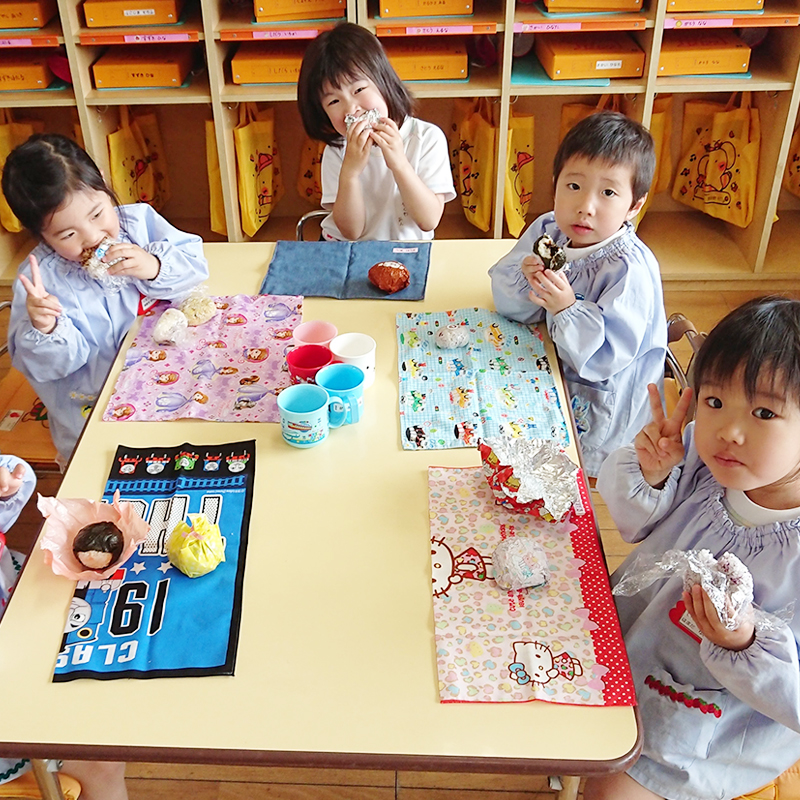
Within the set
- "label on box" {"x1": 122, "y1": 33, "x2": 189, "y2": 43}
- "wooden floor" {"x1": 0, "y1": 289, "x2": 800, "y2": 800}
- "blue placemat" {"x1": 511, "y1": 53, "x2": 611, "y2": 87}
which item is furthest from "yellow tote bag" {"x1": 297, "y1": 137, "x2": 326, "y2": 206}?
"wooden floor" {"x1": 0, "y1": 289, "x2": 800, "y2": 800}

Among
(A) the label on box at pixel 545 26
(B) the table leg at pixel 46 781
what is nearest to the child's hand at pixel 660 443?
(B) the table leg at pixel 46 781

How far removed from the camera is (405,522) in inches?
48.0

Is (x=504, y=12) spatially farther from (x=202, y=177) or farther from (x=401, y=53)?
(x=202, y=177)

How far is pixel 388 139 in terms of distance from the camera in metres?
1.96

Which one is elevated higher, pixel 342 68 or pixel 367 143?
pixel 342 68

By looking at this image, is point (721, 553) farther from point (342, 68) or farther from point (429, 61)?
point (429, 61)

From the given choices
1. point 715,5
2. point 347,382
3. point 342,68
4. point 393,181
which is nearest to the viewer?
point 347,382

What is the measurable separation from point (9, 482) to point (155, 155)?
239cm

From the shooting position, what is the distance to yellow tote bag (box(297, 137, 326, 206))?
11.0ft

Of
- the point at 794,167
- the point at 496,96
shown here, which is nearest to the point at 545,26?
the point at 496,96

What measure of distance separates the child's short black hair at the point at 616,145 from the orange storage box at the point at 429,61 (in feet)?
4.70

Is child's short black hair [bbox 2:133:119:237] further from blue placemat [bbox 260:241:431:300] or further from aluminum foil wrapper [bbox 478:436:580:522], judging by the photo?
aluminum foil wrapper [bbox 478:436:580:522]

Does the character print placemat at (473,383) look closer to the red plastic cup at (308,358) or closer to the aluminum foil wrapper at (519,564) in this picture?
the red plastic cup at (308,358)

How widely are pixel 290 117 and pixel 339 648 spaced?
Result: 2794 millimetres
